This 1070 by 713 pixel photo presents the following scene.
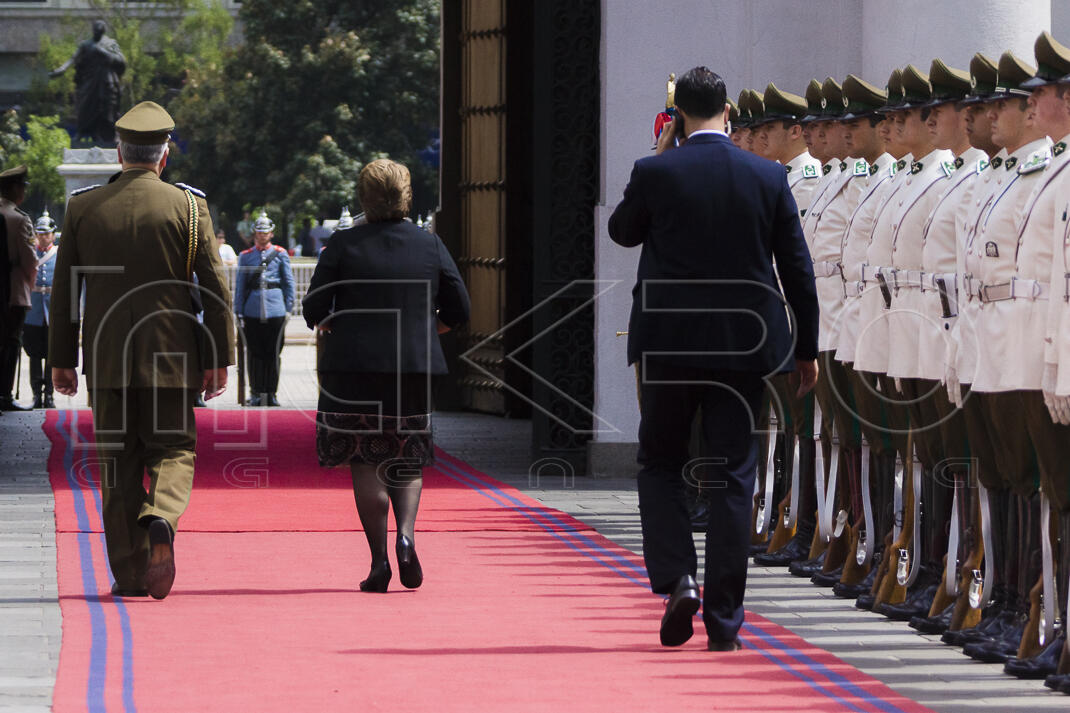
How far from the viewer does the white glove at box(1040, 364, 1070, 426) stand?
6402mm

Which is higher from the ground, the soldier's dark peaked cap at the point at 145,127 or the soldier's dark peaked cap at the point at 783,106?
the soldier's dark peaked cap at the point at 783,106

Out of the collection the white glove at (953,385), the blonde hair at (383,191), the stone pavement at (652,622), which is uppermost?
the blonde hair at (383,191)

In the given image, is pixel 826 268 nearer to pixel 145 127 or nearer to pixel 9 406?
pixel 145 127

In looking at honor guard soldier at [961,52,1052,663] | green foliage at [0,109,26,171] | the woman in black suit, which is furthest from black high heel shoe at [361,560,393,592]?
green foliage at [0,109,26,171]

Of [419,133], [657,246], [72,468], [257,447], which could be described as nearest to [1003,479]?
[657,246]

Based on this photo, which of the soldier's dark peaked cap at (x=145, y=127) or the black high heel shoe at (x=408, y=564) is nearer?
the soldier's dark peaked cap at (x=145, y=127)

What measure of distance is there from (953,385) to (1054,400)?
2.97 ft

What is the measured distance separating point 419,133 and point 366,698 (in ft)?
142

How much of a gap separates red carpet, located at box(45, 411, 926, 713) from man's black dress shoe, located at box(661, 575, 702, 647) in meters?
0.07

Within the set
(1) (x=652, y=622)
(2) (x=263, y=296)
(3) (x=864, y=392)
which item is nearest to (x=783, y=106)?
(3) (x=864, y=392)

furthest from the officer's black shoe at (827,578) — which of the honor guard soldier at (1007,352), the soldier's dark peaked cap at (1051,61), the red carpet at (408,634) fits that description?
the soldier's dark peaked cap at (1051,61)

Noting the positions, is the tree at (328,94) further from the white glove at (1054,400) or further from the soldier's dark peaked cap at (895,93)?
the white glove at (1054,400)

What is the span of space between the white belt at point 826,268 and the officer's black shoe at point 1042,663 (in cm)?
247

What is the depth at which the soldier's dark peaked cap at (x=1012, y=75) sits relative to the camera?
278 inches
